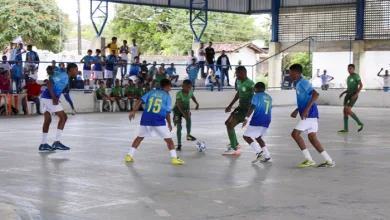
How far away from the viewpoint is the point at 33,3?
6181cm

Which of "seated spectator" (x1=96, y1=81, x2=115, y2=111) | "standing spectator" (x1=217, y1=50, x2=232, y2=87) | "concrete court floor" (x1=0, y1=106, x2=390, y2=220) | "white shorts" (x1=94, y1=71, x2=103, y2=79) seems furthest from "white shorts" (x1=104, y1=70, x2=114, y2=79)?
"concrete court floor" (x1=0, y1=106, x2=390, y2=220)

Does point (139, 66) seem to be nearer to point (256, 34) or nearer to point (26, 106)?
point (26, 106)

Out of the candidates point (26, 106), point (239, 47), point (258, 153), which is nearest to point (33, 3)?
point (239, 47)

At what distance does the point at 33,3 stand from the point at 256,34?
117ft

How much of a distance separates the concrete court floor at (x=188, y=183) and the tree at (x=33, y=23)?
1723 inches

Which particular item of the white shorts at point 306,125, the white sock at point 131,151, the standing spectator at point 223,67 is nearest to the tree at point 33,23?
the standing spectator at point 223,67

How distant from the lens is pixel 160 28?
78.8 meters

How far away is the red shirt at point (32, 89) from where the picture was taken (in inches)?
1074

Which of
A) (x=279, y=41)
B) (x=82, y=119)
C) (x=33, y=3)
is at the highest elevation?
(x=33, y=3)

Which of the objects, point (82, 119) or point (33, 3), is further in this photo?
point (33, 3)

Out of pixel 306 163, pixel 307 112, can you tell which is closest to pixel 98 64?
pixel 306 163

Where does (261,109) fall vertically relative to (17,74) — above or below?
below

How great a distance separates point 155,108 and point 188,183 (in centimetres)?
244

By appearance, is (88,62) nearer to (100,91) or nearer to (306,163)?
(100,91)
